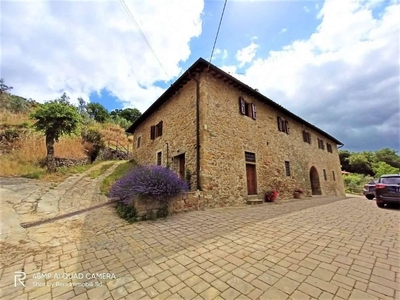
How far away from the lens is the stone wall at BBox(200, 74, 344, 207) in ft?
23.9

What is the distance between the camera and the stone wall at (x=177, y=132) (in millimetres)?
7855

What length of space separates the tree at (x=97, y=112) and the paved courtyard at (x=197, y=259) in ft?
87.8

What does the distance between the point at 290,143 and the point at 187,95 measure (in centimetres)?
808

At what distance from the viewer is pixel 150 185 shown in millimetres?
4969

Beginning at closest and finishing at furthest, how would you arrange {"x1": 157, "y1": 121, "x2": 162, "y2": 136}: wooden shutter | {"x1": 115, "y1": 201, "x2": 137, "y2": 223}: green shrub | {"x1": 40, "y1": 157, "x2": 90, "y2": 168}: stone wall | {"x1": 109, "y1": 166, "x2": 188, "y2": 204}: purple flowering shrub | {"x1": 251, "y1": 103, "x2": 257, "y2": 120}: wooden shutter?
{"x1": 115, "y1": 201, "x2": 137, "y2": 223}: green shrub, {"x1": 109, "y1": 166, "x2": 188, "y2": 204}: purple flowering shrub, {"x1": 251, "y1": 103, "x2": 257, "y2": 120}: wooden shutter, {"x1": 157, "y1": 121, "x2": 162, "y2": 136}: wooden shutter, {"x1": 40, "y1": 157, "x2": 90, "y2": 168}: stone wall

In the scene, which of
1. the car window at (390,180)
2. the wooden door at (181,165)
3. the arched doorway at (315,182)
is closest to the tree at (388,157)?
the arched doorway at (315,182)

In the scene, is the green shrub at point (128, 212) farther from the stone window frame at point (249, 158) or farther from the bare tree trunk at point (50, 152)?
the bare tree trunk at point (50, 152)

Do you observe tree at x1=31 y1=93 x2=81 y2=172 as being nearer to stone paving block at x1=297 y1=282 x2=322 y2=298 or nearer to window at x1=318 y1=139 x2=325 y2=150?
stone paving block at x1=297 y1=282 x2=322 y2=298

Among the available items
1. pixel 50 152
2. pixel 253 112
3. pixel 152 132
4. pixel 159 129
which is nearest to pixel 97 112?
pixel 152 132

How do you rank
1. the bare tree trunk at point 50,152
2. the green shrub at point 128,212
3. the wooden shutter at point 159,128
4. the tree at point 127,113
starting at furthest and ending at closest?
the tree at point 127,113
the wooden shutter at point 159,128
the bare tree trunk at point 50,152
the green shrub at point 128,212

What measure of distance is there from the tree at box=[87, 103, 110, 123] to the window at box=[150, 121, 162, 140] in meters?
20.3

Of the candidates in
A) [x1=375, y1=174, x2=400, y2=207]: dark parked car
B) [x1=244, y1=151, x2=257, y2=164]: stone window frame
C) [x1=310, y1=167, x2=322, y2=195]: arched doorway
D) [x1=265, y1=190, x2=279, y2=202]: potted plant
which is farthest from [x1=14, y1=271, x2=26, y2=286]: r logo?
[x1=310, y1=167, x2=322, y2=195]: arched doorway

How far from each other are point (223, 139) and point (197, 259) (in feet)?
18.8

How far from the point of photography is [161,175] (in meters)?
5.32
